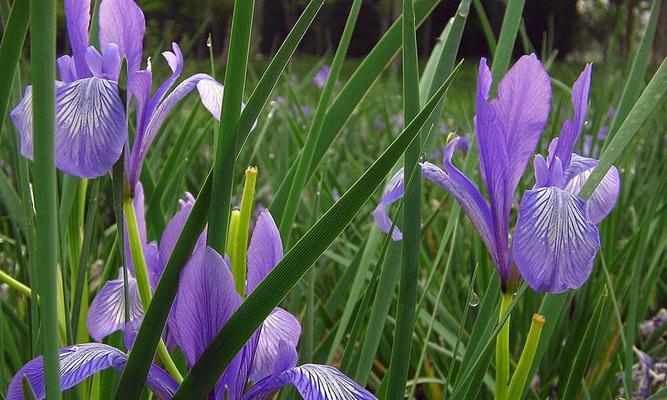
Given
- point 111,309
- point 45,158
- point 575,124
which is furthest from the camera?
point 111,309

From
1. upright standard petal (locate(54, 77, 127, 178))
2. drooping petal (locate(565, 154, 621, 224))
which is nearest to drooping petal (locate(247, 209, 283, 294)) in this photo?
upright standard petal (locate(54, 77, 127, 178))

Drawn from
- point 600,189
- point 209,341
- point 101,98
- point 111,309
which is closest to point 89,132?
point 101,98

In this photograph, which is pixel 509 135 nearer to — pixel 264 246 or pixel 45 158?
pixel 264 246

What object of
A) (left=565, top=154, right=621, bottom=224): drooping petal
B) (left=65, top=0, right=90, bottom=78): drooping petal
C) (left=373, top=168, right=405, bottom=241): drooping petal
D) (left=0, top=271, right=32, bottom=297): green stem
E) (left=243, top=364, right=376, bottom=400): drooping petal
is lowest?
(left=0, top=271, right=32, bottom=297): green stem

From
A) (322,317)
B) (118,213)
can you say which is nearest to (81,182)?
(118,213)

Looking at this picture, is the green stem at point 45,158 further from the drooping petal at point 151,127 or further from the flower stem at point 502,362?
the flower stem at point 502,362

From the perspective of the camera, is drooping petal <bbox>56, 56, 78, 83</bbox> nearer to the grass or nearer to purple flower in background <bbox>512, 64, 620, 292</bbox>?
the grass

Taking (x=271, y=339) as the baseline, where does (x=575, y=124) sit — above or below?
above
